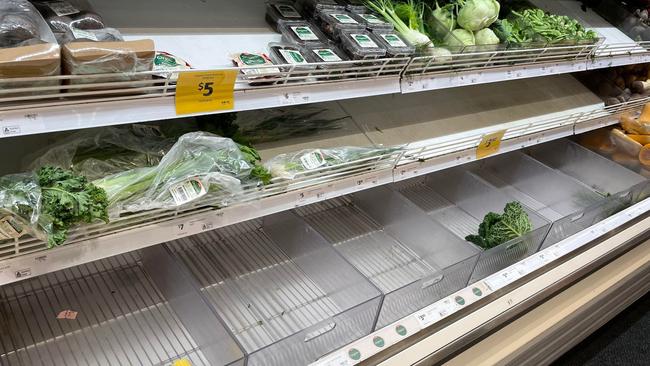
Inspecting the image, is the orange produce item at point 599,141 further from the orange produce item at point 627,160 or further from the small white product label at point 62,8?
the small white product label at point 62,8

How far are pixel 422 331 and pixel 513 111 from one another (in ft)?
4.12

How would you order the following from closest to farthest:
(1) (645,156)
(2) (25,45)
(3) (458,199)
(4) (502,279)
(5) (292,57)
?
(2) (25,45)
(5) (292,57)
(4) (502,279)
(3) (458,199)
(1) (645,156)

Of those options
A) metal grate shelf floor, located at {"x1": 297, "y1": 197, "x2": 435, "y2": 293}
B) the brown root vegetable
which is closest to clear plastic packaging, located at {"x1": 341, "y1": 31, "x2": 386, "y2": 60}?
metal grate shelf floor, located at {"x1": 297, "y1": 197, "x2": 435, "y2": 293}

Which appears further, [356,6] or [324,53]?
[356,6]

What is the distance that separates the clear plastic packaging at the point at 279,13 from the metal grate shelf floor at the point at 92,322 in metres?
0.90

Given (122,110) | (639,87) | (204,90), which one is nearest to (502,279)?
(204,90)

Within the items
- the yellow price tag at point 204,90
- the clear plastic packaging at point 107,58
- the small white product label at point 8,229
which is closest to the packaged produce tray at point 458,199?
the yellow price tag at point 204,90

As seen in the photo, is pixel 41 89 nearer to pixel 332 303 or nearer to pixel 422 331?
pixel 332 303

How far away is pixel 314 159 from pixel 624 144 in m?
2.26

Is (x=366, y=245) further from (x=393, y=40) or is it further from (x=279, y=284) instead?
(x=393, y=40)

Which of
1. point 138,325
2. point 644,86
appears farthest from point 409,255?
point 644,86

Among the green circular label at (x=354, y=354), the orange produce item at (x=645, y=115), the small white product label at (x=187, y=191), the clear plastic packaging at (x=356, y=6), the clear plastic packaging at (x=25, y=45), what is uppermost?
the clear plastic packaging at (x=25, y=45)

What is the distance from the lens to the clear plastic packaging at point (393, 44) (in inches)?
59.3

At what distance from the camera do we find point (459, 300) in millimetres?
1751
